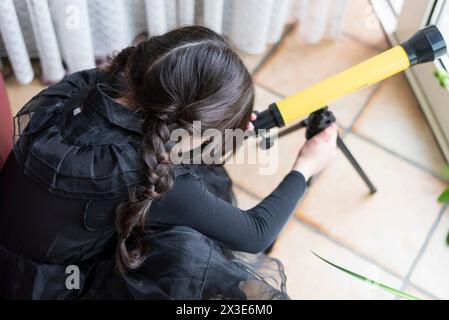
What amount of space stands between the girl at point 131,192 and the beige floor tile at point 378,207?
37 cm

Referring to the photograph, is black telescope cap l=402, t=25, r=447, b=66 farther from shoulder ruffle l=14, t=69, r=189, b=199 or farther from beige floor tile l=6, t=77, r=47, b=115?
beige floor tile l=6, t=77, r=47, b=115

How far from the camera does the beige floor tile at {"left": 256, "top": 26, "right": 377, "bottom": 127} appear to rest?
5.26 ft

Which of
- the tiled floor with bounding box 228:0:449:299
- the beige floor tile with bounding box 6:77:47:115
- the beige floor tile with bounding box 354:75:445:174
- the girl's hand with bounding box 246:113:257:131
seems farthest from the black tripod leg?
the beige floor tile with bounding box 6:77:47:115

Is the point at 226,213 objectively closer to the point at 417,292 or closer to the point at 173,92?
the point at 173,92

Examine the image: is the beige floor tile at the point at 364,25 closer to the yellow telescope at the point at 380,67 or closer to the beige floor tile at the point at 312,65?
the beige floor tile at the point at 312,65

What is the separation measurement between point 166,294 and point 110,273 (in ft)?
0.35

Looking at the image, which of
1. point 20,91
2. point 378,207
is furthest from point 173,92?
point 20,91

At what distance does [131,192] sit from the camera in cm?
87

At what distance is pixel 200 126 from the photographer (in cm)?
85

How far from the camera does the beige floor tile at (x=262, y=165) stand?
4.75 feet

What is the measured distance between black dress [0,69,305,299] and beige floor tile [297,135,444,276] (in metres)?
0.38

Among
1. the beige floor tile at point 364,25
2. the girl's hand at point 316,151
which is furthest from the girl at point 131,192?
the beige floor tile at point 364,25

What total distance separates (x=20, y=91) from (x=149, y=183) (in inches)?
33.7
